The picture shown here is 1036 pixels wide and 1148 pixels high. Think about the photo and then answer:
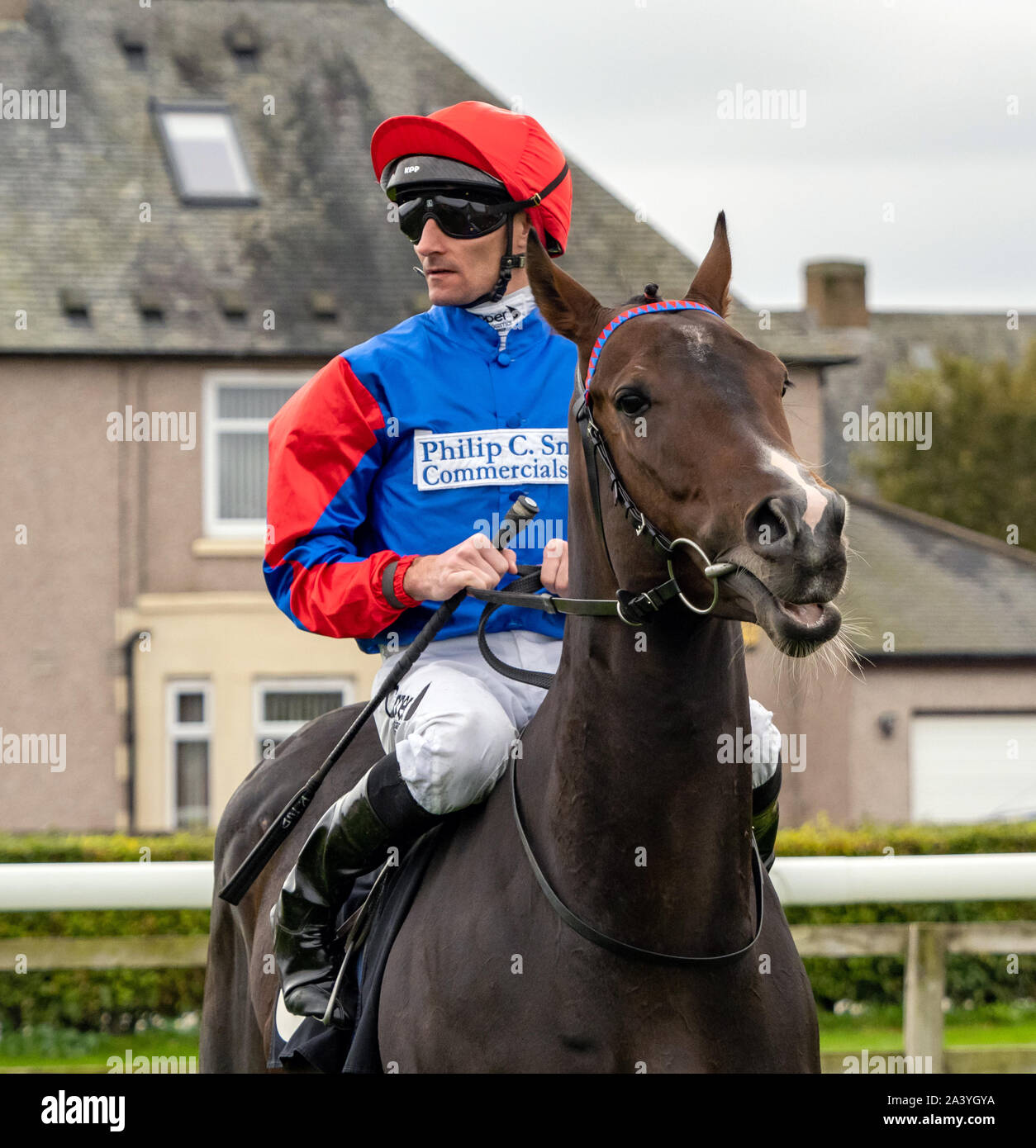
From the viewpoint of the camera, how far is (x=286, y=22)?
2089cm

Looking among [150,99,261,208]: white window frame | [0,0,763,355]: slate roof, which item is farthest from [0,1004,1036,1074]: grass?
[150,99,261,208]: white window frame

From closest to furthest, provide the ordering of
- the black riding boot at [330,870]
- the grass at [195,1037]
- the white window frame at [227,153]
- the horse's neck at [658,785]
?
the horse's neck at [658,785], the black riding boot at [330,870], the grass at [195,1037], the white window frame at [227,153]

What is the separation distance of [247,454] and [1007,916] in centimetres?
1085

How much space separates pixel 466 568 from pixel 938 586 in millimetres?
22123

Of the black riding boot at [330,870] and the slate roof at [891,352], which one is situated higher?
the slate roof at [891,352]

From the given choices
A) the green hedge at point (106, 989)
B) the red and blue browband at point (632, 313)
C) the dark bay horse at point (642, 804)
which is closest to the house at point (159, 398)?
the green hedge at point (106, 989)

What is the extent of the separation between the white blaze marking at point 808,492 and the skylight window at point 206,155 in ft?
56.9

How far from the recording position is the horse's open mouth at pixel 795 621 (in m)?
2.56

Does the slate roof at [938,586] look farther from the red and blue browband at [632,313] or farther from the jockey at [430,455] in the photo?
the red and blue browband at [632,313]

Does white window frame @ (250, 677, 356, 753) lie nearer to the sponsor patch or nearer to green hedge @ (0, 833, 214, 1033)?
green hedge @ (0, 833, 214, 1033)

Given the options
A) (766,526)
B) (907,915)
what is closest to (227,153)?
(907,915)

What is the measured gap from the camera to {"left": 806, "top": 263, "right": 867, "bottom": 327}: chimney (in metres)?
26.6
